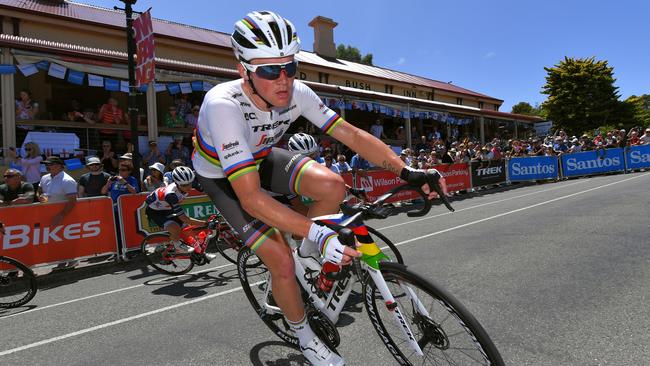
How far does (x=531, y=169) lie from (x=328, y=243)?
20209mm

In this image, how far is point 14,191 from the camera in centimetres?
754

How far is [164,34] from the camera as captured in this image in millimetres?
17328

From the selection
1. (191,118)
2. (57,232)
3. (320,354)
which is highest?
(191,118)

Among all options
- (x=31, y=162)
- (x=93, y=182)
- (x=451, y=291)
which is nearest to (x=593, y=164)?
(x=451, y=291)

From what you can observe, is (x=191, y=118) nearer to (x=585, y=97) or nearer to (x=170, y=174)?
(x=170, y=174)

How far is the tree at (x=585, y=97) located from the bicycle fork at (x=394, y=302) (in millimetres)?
54299

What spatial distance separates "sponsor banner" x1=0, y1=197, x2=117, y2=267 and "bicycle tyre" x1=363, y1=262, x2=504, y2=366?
6.84 meters

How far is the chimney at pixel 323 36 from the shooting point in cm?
2839

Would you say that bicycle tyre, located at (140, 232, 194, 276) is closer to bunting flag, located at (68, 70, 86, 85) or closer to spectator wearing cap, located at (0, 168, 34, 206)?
spectator wearing cap, located at (0, 168, 34, 206)

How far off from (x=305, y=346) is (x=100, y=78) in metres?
11.6

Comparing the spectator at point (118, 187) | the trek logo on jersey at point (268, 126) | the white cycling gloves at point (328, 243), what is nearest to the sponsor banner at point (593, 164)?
the spectator at point (118, 187)

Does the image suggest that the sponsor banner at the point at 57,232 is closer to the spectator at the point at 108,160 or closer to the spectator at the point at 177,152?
the spectator at the point at 108,160

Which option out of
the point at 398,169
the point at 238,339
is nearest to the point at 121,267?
the point at 238,339

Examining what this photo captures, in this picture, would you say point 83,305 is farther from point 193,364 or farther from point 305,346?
point 305,346
